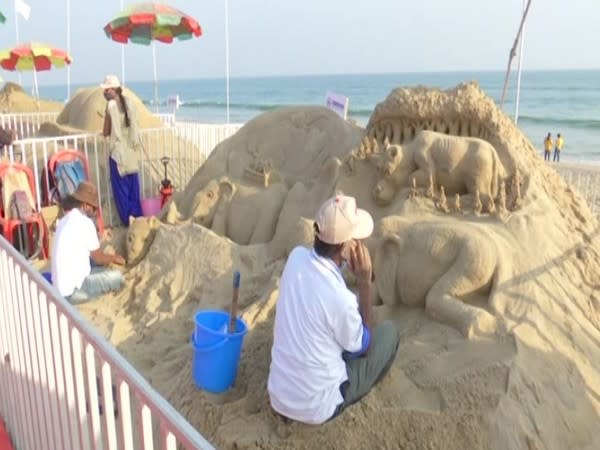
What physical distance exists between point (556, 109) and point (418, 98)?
31.0 metres

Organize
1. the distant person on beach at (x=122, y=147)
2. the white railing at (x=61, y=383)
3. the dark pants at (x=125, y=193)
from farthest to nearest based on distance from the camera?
1. the dark pants at (x=125, y=193)
2. the distant person on beach at (x=122, y=147)
3. the white railing at (x=61, y=383)

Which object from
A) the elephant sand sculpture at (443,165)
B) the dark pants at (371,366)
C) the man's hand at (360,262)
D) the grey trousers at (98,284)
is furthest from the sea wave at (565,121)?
the man's hand at (360,262)

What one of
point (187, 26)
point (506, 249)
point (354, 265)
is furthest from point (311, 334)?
point (187, 26)

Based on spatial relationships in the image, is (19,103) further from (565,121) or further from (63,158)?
(565,121)

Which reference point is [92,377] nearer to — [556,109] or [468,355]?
[468,355]

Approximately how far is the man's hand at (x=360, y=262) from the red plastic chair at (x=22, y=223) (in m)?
4.33

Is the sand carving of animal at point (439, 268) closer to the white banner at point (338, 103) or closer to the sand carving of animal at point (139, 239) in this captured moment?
the sand carving of animal at point (139, 239)

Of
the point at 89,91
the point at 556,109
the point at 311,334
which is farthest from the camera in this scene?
the point at 556,109

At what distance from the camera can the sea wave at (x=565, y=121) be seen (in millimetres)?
26328

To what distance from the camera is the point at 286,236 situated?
5312 millimetres

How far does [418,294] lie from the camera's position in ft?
13.0

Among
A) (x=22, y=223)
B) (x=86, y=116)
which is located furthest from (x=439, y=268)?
(x=86, y=116)

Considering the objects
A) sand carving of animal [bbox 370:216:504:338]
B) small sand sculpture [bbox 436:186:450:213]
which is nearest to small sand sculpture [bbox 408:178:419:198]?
small sand sculpture [bbox 436:186:450:213]

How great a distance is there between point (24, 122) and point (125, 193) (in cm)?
720
